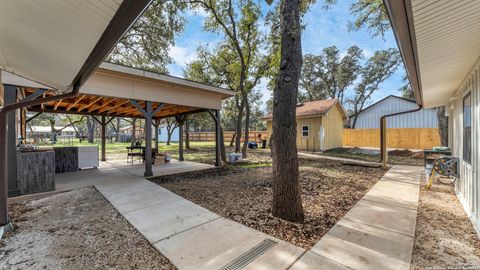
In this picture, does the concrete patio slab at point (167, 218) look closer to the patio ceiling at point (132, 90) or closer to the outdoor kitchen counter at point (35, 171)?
the outdoor kitchen counter at point (35, 171)

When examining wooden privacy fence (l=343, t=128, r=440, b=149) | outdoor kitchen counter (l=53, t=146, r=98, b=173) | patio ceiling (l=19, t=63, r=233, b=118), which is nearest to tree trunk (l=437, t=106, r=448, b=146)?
wooden privacy fence (l=343, t=128, r=440, b=149)

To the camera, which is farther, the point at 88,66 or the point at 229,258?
the point at 88,66

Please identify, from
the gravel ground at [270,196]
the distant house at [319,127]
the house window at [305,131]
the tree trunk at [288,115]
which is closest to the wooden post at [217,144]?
the gravel ground at [270,196]

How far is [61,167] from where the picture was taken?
24.8 ft

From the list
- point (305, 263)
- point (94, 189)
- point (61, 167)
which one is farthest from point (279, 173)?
point (61, 167)

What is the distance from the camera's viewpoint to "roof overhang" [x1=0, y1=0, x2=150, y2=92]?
144 cm

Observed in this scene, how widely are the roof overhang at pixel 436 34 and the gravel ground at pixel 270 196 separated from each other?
8.58 feet

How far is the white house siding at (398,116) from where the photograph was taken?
18.5m

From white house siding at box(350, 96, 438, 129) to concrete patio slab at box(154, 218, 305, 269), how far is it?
76.7ft

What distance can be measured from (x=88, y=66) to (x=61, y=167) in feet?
24.4

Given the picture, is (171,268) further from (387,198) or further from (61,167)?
(61,167)

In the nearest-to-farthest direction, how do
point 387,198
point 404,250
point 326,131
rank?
1. point 404,250
2. point 387,198
3. point 326,131

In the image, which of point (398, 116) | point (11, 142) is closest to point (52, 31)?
point (11, 142)

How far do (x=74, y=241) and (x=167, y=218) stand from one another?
1.25 m
